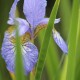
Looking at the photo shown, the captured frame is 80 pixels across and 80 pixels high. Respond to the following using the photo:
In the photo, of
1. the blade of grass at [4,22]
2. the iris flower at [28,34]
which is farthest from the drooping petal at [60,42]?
the blade of grass at [4,22]

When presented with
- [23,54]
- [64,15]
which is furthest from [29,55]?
[64,15]

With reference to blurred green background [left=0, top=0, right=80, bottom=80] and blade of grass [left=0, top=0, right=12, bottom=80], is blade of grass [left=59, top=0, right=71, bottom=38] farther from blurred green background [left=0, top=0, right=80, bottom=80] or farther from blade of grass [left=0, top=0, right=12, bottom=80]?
blade of grass [left=0, top=0, right=12, bottom=80]

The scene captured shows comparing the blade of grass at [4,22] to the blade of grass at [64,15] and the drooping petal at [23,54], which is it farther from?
the blade of grass at [64,15]

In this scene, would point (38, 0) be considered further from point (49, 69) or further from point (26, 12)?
point (49, 69)

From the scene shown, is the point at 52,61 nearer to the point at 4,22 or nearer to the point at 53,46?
the point at 53,46

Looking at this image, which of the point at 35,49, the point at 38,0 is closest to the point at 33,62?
the point at 35,49

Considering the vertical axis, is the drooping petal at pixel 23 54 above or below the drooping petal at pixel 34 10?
below
